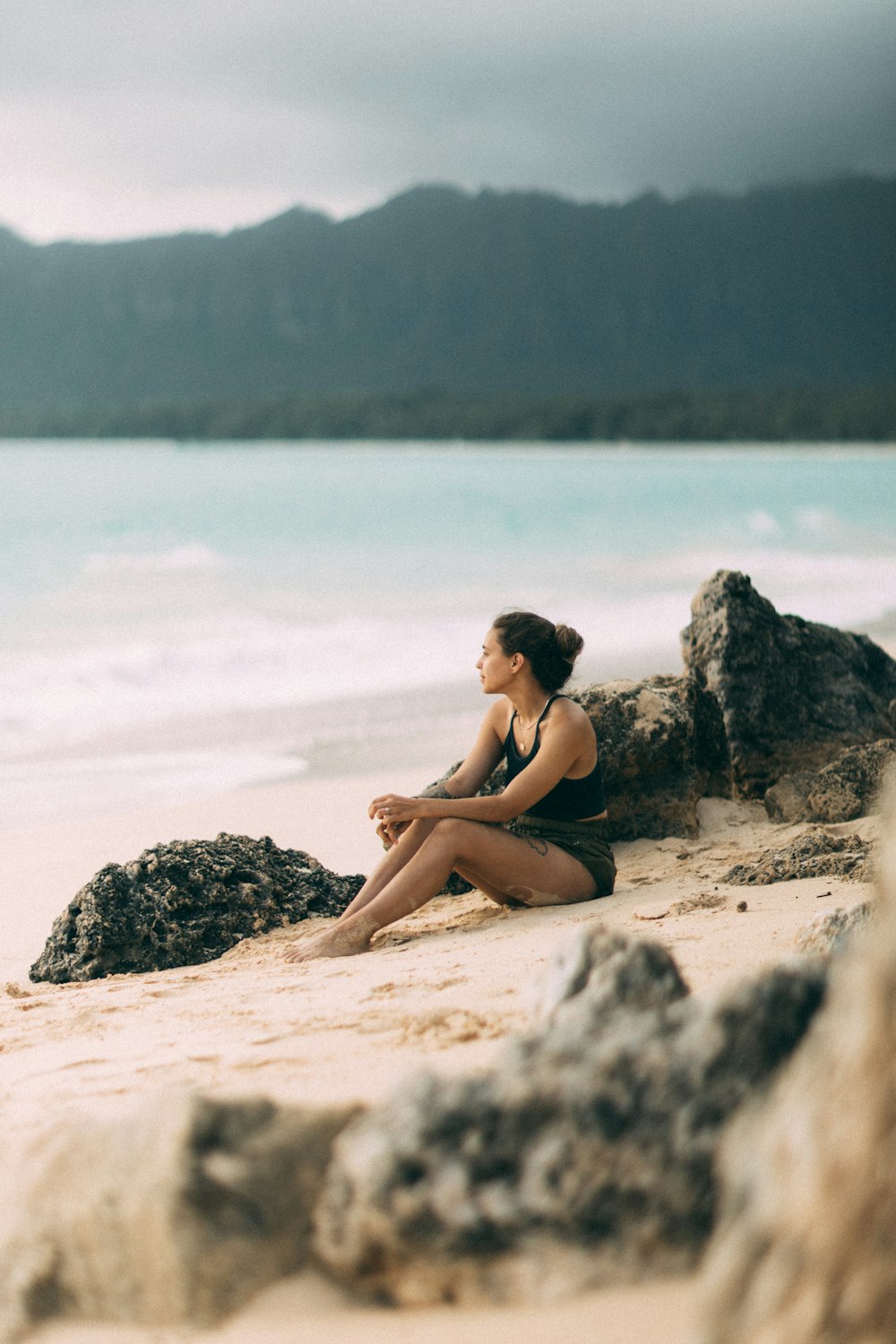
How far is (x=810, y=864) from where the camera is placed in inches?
181

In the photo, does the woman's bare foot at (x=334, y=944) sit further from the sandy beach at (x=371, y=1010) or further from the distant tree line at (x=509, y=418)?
the distant tree line at (x=509, y=418)

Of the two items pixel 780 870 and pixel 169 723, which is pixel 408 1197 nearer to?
pixel 780 870

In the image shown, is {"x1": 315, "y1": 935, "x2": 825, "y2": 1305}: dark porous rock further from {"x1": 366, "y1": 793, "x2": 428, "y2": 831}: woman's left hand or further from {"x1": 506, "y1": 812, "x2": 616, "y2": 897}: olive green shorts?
{"x1": 506, "y1": 812, "x2": 616, "y2": 897}: olive green shorts

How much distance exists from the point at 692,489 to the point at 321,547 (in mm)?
27679

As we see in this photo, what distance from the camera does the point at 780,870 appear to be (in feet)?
15.0

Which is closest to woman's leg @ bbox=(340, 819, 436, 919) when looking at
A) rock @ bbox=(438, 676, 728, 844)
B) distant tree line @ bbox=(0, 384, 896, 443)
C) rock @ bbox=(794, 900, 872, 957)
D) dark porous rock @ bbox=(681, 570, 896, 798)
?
rock @ bbox=(438, 676, 728, 844)

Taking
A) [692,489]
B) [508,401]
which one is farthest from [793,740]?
[508,401]

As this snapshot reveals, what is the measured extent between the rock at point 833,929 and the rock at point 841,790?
2.23 metres

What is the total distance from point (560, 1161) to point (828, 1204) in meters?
0.43

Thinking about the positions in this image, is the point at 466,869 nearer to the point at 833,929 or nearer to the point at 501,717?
the point at 501,717

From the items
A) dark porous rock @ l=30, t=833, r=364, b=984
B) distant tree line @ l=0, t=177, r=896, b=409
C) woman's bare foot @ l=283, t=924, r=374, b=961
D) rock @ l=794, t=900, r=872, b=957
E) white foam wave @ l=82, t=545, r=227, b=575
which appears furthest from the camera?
distant tree line @ l=0, t=177, r=896, b=409

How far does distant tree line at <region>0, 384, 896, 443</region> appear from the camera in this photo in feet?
241

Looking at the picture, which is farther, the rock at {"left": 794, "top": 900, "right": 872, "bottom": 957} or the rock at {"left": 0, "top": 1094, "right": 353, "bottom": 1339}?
the rock at {"left": 794, "top": 900, "right": 872, "bottom": 957}

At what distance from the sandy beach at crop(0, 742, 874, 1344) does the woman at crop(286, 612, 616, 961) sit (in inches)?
5.0
